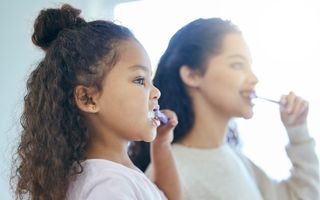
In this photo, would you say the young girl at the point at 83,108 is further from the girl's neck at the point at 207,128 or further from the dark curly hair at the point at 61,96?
the girl's neck at the point at 207,128

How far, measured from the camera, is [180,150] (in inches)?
29.9

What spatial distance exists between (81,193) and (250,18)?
422 mm

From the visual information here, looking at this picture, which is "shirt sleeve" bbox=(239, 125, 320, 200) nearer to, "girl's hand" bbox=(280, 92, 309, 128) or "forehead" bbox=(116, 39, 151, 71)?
"girl's hand" bbox=(280, 92, 309, 128)

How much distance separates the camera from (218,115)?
0.75 meters

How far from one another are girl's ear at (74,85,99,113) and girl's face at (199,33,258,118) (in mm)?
195

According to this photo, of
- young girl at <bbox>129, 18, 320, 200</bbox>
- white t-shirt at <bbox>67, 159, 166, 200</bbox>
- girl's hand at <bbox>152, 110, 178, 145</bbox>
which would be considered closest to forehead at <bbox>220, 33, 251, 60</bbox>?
young girl at <bbox>129, 18, 320, 200</bbox>

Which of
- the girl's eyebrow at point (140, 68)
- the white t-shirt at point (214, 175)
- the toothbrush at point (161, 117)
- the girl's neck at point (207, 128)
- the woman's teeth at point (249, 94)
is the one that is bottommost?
the white t-shirt at point (214, 175)

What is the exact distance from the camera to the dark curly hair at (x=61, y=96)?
2.07 ft

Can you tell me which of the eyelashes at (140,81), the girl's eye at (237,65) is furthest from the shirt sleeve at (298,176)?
the eyelashes at (140,81)

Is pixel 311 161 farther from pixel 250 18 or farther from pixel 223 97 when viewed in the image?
pixel 250 18

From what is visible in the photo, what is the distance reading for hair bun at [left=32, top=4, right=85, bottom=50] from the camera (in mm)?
673

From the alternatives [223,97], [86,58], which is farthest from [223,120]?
[86,58]

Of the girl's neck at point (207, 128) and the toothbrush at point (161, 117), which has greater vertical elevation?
the toothbrush at point (161, 117)

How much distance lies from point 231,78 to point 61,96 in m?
0.27
